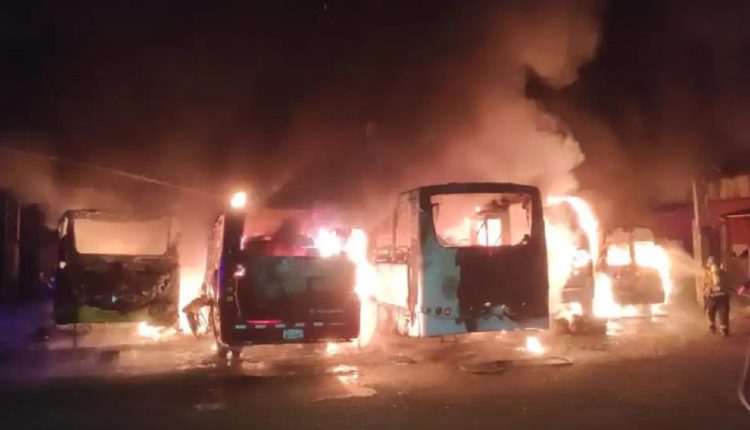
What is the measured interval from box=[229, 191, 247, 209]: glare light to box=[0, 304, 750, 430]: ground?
2461mm

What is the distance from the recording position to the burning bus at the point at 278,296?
482 inches

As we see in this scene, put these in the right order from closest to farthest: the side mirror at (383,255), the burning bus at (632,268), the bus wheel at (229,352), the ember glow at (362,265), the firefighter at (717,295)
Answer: the bus wheel at (229,352), the side mirror at (383,255), the firefighter at (717,295), the ember glow at (362,265), the burning bus at (632,268)

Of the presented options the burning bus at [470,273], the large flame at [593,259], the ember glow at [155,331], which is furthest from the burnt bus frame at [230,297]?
the large flame at [593,259]

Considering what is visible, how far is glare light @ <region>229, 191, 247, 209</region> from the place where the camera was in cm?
1331

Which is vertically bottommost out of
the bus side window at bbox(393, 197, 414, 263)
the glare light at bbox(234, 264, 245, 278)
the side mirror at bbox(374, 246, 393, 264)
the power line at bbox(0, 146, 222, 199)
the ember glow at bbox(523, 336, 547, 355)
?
the ember glow at bbox(523, 336, 547, 355)

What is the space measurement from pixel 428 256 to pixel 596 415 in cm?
462

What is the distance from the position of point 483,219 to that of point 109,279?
702 cm

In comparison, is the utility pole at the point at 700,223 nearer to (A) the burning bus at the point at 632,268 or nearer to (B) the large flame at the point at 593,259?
(B) the large flame at the point at 593,259

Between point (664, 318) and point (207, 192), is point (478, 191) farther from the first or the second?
point (207, 192)

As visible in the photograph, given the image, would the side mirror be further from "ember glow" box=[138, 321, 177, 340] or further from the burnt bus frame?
"ember glow" box=[138, 321, 177, 340]

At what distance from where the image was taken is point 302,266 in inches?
492

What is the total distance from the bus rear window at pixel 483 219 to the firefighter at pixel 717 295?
13.3ft

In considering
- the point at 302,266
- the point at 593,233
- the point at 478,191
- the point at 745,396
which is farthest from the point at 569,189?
the point at 745,396

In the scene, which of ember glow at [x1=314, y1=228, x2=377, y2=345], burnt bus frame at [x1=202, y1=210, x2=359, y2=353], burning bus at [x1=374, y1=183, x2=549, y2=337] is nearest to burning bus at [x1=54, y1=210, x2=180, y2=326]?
burnt bus frame at [x1=202, y1=210, x2=359, y2=353]
